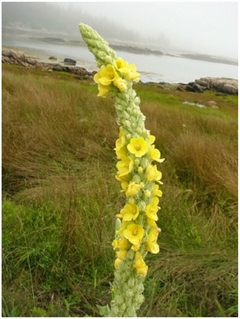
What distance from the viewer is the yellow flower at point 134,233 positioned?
43.8 inches

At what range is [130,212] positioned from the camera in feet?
3.78

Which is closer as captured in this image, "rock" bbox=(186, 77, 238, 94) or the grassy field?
the grassy field

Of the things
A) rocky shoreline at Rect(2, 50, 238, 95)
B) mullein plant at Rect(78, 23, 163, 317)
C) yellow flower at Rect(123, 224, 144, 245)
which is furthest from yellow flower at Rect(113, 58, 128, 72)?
rocky shoreline at Rect(2, 50, 238, 95)

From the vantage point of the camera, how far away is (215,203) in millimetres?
3816

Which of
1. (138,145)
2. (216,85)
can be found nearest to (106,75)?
(138,145)

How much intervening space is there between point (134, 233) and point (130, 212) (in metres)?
0.06

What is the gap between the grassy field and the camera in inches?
102

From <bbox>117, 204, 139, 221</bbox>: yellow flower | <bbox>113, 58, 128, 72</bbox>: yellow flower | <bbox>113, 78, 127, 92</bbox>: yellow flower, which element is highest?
<bbox>113, 58, 128, 72</bbox>: yellow flower

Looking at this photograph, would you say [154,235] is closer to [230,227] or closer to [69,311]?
[69,311]

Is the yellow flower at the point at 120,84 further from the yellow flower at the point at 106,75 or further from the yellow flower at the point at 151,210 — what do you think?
the yellow flower at the point at 151,210

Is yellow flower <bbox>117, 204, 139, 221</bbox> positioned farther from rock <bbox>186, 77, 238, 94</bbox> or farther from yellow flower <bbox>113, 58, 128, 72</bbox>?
rock <bbox>186, 77, 238, 94</bbox>

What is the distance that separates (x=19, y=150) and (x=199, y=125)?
3.20 meters

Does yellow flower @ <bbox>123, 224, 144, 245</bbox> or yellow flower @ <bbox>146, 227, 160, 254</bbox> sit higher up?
yellow flower @ <bbox>123, 224, 144, 245</bbox>

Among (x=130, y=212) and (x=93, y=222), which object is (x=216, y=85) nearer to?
(x=93, y=222)
